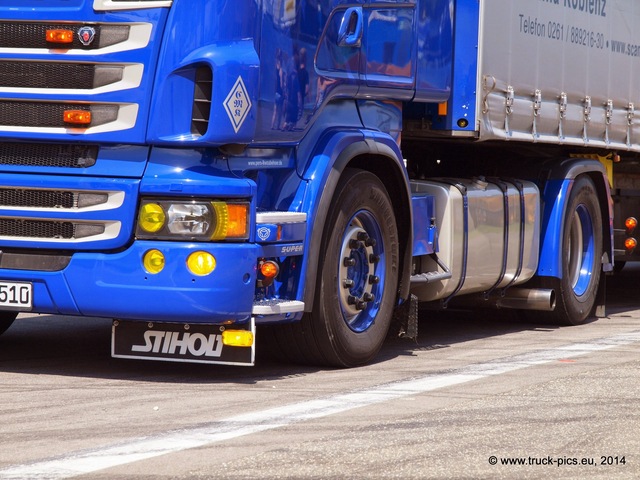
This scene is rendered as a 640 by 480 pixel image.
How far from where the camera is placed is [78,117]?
291 inches

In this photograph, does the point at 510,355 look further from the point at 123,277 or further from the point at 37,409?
the point at 37,409

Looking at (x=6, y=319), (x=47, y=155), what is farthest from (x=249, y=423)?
(x=6, y=319)

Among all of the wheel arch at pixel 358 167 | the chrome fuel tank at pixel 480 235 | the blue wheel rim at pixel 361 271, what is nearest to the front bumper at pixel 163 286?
the wheel arch at pixel 358 167

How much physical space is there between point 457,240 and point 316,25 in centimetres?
235

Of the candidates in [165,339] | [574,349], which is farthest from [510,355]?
[165,339]

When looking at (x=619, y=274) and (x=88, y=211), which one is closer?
(x=88, y=211)

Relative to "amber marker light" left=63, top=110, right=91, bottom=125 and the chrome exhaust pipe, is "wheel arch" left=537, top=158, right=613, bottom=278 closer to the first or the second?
the chrome exhaust pipe

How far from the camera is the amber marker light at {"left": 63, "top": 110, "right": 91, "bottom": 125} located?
7387mm

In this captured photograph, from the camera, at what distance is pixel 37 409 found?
6.69 metres

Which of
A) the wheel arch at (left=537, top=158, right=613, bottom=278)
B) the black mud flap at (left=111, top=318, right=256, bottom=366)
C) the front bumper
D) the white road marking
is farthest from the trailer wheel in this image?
the front bumper

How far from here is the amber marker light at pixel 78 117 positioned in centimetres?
739

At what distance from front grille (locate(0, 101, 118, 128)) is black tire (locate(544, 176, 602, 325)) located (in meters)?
5.04

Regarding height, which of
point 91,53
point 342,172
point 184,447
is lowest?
point 184,447

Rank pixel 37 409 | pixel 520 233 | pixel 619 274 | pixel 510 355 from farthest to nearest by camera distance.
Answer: pixel 619 274
pixel 520 233
pixel 510 355
pixel 37 409
